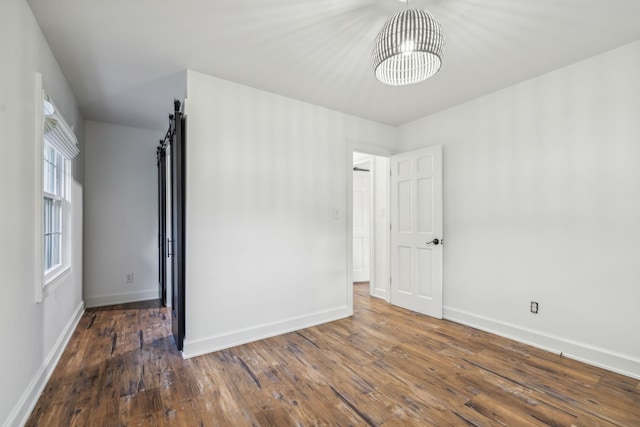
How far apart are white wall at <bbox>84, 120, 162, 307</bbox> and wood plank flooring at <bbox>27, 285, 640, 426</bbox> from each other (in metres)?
1.19

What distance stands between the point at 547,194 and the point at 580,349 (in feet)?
4.42

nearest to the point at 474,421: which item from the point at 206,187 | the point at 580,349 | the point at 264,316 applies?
the point at 580,349

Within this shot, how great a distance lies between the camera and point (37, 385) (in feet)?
6.48

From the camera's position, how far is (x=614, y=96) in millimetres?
2383

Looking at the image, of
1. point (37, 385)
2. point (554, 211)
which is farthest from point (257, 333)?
point (554, 211)

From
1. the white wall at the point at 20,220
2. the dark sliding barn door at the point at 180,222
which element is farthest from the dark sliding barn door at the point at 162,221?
the white wall at the point at 20,220

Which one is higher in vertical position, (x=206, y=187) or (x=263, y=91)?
(x=263, y=91)

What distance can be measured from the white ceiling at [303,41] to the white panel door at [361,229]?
2739 mm

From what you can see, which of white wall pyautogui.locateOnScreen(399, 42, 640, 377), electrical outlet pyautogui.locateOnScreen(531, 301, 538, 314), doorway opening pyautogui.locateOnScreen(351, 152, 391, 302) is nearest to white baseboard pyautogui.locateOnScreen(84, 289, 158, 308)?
doorway opening pyautogui.locateOnScreen(351, 152, 391, 302)

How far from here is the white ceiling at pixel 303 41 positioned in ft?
6.14

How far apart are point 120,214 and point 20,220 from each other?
2.70 meters

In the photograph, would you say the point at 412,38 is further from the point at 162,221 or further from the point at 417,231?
the point at 162,221

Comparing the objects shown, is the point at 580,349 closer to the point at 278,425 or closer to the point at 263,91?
the point at 278,425

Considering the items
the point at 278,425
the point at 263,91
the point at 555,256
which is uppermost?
the point at 263,91
